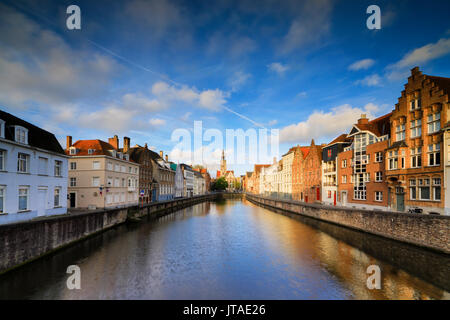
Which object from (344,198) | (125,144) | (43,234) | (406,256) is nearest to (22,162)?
(43,234)

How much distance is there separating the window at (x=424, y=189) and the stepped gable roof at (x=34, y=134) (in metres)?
33.6

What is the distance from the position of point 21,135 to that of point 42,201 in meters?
5.50

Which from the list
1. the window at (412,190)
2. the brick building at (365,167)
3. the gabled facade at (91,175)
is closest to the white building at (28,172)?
the gabled facade at (91,175)

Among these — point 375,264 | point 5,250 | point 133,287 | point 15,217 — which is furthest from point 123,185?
point 375,264

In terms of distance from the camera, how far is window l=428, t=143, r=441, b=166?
775 inches

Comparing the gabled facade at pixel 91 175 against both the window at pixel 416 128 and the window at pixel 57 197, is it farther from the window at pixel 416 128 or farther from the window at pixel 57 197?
the window at pixel 416 128

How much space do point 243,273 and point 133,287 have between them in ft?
20.4

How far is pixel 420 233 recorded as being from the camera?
57.4 ft

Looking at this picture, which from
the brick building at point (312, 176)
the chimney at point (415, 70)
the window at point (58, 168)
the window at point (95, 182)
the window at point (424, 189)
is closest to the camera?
the window at point (58, 168)

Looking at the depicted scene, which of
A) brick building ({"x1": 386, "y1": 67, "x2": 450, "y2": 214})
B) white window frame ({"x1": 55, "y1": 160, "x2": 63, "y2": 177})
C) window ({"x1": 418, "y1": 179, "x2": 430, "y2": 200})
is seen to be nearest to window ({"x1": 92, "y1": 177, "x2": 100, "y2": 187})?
white window frame ({"x1": 55, "y1": 160, "x2": 63, "y2": 177})

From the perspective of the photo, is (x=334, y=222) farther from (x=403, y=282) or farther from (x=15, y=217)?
(x=15, y=217)

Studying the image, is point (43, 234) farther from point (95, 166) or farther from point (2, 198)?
point (95, 166)

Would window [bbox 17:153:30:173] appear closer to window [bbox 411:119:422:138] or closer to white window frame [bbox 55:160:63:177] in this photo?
white window frame [bbox 55:160:63:177]

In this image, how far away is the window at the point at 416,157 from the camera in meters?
21.6
